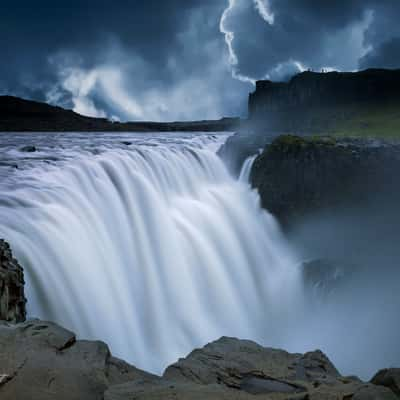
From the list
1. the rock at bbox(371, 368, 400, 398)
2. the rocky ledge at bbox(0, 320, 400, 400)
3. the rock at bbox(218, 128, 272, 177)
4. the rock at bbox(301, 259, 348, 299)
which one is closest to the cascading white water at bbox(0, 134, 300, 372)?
the rock at bbox(301, 259, 348, 299)

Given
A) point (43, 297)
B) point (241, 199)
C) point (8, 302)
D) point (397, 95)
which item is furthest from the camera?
point (397, 95)

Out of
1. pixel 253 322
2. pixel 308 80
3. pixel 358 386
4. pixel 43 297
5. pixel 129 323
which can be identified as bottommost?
pixel 253 322

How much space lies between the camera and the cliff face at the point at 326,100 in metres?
74.2

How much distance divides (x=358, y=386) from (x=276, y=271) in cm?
939

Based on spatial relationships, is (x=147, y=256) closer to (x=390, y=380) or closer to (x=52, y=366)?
(x=52, y=366)

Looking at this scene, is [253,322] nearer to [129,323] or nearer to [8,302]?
[129,323]

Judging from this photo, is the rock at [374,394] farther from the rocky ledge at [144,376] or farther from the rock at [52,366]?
the rock at [52,366]

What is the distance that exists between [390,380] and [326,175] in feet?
38.8

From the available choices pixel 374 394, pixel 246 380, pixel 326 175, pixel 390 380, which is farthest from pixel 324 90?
pixel 374 394

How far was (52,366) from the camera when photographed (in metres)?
3.38

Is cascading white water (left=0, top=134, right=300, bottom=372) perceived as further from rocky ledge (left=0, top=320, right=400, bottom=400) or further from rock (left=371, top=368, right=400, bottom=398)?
rock (left=371, top=368, right=400, bottom=398)

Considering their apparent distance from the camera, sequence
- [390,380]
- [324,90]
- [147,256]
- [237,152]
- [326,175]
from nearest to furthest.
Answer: [390,380]
[147,256]
[326,175]
[237,152]
[324,90]

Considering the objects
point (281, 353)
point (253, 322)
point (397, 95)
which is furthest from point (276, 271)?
point (397, 95)

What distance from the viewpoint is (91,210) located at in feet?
33.0
